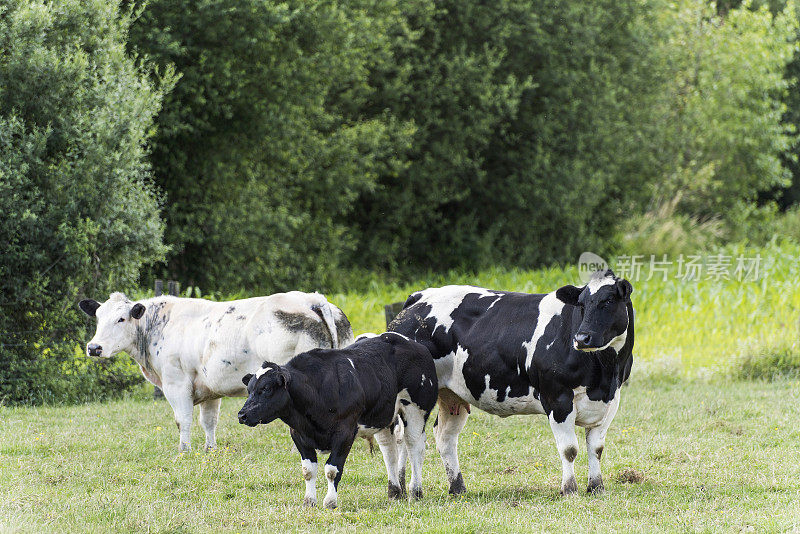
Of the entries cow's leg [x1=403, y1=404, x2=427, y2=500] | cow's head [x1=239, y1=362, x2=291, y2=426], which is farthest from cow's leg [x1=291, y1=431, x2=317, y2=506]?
cow's leg [x1=403, y1=404, x2=427, y2=500]

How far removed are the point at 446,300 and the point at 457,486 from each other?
65.1 inches

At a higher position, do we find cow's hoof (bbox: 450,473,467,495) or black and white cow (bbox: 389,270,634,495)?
black and white cow (bbox: 389,270,634,495)

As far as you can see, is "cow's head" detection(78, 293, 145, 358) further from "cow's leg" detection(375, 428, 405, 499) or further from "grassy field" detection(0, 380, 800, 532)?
"cow's leg" detection(375, 428, 405, 499)

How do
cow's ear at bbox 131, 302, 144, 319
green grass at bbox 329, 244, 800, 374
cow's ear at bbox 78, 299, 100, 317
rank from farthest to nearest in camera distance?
1. green grass at bbox 329, 244, 800, 374
2. cow's ear at bbox 78, 299, 100, 317
3. cow's ear at bbox 131, 302, 144, 319

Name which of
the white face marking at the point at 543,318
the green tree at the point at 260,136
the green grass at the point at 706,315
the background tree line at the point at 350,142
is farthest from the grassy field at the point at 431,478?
the green tree at the point at 260,136

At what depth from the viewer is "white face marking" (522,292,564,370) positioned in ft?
26.4

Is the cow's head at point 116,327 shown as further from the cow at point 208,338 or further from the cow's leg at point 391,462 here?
the cow's leg at point 391,462

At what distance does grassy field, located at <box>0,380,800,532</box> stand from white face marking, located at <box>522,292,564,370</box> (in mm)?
1176

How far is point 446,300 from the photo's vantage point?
29.0ft

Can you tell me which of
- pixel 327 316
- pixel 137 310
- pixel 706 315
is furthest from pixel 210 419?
pixel 706 315

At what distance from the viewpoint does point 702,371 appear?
1546 cm

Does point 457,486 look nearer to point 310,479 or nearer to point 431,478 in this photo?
point 431,478

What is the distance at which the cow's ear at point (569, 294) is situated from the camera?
7891mm

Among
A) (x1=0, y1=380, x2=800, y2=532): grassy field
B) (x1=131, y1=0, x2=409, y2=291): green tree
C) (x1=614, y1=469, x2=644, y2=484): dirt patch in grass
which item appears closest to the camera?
(x1=0, y1=380, x2=800, y2=532): grassy field
